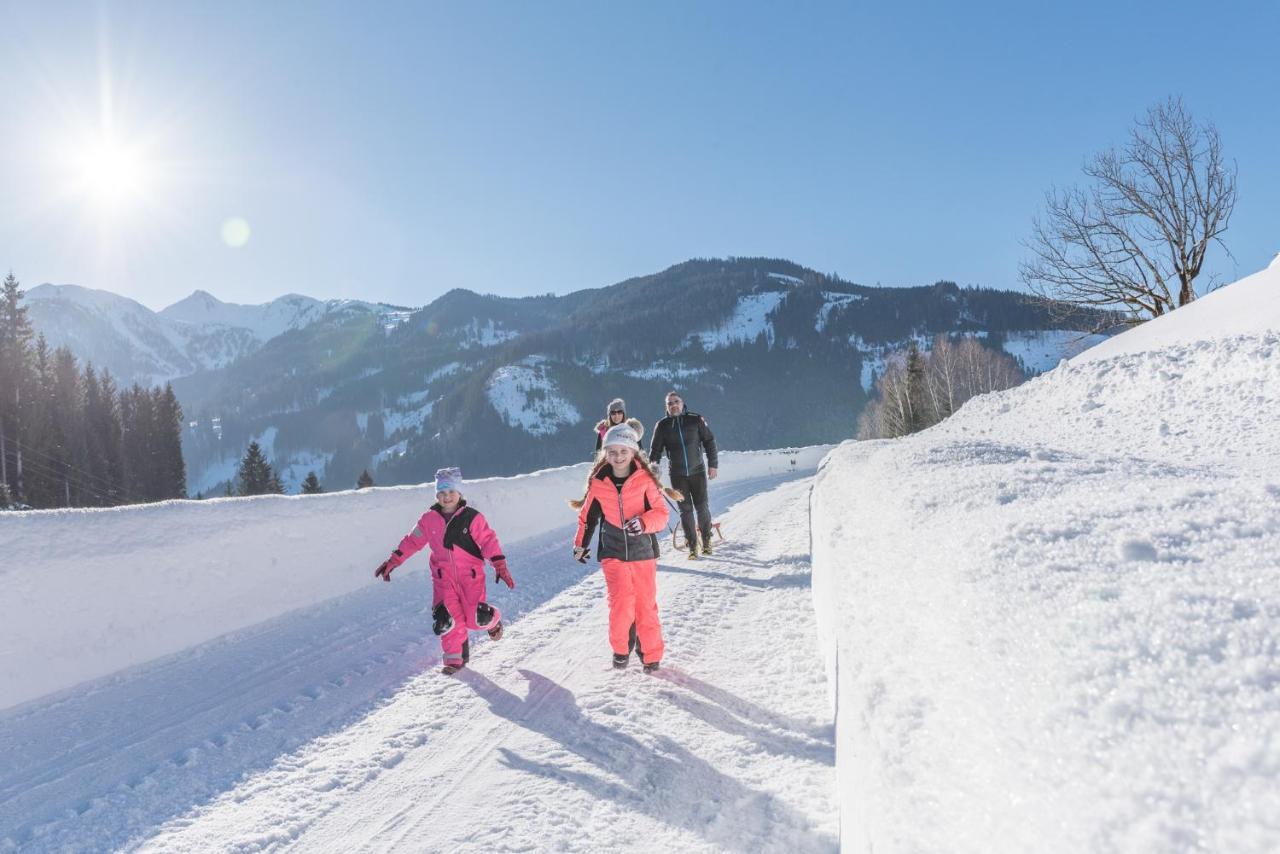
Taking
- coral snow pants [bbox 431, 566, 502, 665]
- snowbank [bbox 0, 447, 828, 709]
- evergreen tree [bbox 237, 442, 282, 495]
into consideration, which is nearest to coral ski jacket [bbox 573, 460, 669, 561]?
coral snow pants [bbox 431, 566, 502, 665]

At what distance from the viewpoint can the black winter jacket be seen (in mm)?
7734

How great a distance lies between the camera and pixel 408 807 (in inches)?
111

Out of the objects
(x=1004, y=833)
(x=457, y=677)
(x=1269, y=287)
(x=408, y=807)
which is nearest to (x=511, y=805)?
(x=408, y=807)

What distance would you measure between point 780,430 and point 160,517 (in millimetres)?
140908

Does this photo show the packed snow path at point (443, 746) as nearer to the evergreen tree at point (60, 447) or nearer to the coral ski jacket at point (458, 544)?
the coral ski jacket at point (458, 544)

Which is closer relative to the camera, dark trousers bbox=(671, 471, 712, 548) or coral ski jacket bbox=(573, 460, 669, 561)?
A: coral ski jacket bbox=(573, 460, 669, 561)

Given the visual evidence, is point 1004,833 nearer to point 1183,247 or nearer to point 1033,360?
point 1183,247

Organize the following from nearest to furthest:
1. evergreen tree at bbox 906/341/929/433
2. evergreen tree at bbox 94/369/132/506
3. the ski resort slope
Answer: the ski resort slope, evergreen tree at bbox 906/341/929/433, evergreen tree at bbox 94/369/132/506

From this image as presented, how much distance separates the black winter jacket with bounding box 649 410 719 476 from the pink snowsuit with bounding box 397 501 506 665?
3398 millimetres

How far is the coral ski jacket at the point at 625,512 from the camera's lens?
4211mm

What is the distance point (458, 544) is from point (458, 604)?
0.45 m

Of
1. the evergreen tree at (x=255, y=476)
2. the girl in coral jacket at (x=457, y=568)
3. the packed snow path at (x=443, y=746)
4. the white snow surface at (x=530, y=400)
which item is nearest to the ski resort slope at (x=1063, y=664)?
the packed snow path at (x=443, y=746)

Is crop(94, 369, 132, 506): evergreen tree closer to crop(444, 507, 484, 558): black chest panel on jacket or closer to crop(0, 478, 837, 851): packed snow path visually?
crop(0, 478, 837, 851): packed snow path

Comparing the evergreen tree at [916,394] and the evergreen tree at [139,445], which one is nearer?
the evergreen tree at [916,394]
